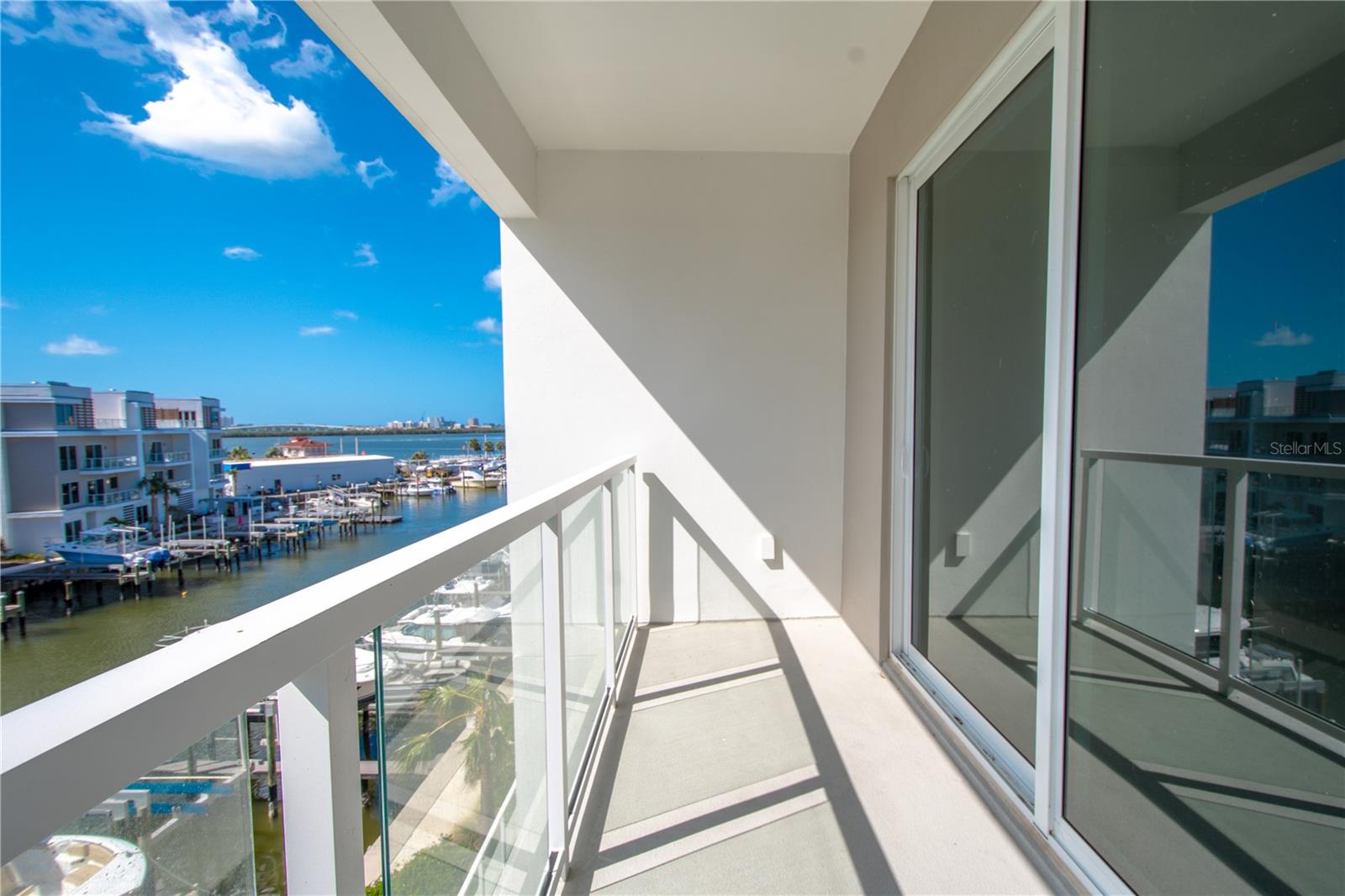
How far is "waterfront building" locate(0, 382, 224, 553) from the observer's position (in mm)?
1905

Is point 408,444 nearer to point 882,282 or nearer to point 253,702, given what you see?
point 882,282

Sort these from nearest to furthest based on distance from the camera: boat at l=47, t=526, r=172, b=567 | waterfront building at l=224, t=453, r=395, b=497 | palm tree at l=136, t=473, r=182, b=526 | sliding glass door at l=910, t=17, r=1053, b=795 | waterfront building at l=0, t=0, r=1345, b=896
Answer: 1. waterfront building at l=0, t=0, r=1345, b=896
2. sliding glass door at l=910, t=17, r=1053, b=795
3. boat at l=47, t=526, r=172, b=567
4. palm tree at l=136, t=473, r=182, b=526
5. waterfront building at l=224, t=453, r=395, b=497

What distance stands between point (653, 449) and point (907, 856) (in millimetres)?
2362

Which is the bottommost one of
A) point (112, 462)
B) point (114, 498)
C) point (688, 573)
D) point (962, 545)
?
point (688, 573)

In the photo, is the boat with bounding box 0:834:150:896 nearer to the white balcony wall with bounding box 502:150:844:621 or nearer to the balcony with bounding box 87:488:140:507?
the balcony with bounding box 87:488:140:507

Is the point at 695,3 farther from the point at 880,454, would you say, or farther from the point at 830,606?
the point at 830,606

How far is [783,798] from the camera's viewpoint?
5.97ft

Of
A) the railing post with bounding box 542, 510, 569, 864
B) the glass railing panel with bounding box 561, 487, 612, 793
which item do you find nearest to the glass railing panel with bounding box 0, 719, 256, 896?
the railing post with bounding box 542, 510, 569, 864

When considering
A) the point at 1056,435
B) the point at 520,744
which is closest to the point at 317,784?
the point at 520,744

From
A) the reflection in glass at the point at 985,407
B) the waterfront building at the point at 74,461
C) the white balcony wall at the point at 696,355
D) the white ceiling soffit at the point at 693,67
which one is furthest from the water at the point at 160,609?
the white ceiling soffit at the point at 693,67

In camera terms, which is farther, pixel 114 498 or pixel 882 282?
pixel 882 282

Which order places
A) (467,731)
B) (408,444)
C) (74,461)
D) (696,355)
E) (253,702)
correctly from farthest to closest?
(696,355) < (408,444) < (74,461) < (467,731) < (253,702)

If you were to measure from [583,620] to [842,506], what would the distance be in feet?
6.57

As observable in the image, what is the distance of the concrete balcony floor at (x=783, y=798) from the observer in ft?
4.94
